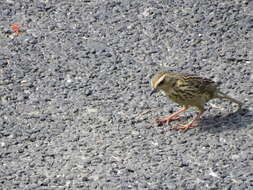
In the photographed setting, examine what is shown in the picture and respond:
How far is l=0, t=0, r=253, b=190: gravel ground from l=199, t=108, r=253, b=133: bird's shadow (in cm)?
1

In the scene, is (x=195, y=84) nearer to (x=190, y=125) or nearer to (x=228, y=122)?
(x=190, y=125)

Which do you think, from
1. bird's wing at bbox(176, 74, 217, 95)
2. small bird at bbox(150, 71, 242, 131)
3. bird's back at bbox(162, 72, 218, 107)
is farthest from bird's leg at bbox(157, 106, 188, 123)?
bird's wing at bbox(176, 74, 217, 95)

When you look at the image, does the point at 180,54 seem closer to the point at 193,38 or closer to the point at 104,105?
the point at 193,38

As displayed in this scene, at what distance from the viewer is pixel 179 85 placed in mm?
8680

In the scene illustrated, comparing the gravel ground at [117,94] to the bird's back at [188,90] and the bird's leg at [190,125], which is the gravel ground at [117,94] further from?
the bird's back at [188,90]

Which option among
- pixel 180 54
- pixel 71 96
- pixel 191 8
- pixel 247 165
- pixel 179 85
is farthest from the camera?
pixel 191 8

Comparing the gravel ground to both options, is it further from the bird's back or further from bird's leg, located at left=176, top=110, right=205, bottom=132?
the bird's back

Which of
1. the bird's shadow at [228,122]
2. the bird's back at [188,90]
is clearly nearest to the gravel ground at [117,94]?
the bird's shadow at [228,122]

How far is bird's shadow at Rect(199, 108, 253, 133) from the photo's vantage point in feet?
28.6

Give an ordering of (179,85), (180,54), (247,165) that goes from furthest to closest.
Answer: (180,54)
(179,85)
(247,165)

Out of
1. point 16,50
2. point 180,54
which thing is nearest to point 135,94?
point 180,54

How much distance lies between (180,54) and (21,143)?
2.83 metres

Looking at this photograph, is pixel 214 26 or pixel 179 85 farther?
pixel 214 26

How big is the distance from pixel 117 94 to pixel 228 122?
4.78 ft
